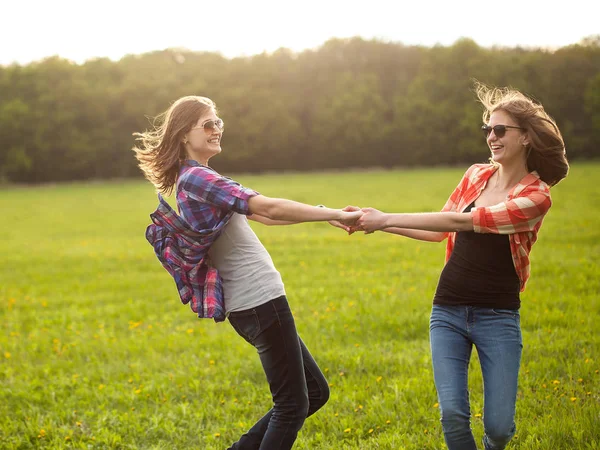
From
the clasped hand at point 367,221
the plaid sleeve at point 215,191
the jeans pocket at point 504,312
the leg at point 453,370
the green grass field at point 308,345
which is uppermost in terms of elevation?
the plaid sleeve at point 215,191

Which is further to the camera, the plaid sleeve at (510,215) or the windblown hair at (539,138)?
the windblown hair at (539,138)

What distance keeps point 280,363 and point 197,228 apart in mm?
909

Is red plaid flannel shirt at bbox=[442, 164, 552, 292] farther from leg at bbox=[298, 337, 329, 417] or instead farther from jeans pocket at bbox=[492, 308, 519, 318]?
leg at bbox=[298, 337, 329, 417]

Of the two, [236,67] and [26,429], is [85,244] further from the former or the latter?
[236,67]

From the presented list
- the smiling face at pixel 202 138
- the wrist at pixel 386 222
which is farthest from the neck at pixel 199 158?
the wrist at pixel 386 222

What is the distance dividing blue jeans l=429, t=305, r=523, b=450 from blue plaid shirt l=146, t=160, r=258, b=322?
1.32 meters

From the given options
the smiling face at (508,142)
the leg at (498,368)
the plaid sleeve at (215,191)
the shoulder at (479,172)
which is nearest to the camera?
the plaid sleeve at (215,191)

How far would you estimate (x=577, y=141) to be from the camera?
47.9 metres

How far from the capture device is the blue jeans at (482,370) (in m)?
3.40

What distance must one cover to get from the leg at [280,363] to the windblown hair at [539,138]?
175 centimetres

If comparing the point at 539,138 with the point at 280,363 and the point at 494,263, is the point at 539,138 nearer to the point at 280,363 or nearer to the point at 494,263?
the point at 494,263

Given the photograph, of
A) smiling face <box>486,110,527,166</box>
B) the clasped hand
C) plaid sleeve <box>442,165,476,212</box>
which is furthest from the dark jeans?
smiling face <box>486,110,527,166</box>

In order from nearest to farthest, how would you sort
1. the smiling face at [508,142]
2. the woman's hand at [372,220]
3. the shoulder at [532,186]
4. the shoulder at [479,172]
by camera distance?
the shoulder at [532,186]
the smiling face at [508,142]
the woman's hand at [372,220]
the shoulder at [479,172]

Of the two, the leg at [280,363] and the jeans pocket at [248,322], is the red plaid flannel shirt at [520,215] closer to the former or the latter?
the leg at [280,363]
